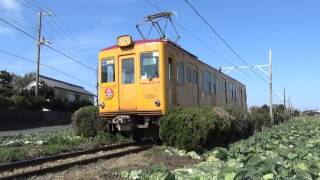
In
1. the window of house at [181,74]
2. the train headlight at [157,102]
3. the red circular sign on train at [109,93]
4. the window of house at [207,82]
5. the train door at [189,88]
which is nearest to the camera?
the train headlight at [157,102]

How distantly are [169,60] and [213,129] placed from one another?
2727 millimetres

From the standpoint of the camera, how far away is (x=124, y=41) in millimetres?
17375

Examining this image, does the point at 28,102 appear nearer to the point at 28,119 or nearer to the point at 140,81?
the point at 28,119

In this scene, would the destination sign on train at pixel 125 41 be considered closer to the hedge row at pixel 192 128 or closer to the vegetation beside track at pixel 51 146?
the hedge row at pixel 192 128

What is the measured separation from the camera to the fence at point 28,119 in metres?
44.0

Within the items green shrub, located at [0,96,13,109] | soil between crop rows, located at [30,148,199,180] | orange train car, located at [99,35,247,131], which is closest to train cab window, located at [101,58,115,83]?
orange train car, located at [99,35,247,131]

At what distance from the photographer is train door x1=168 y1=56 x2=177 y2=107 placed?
17.0m

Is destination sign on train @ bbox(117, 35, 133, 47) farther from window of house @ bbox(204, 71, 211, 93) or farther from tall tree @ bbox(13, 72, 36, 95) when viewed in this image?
tall tree @ bbox(13, 72, 36, 95)

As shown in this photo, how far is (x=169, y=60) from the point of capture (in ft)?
56.1

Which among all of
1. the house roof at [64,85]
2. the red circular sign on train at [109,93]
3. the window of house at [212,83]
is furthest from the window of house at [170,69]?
the house roof at [64,85]

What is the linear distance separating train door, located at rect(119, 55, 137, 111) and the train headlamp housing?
397 mm

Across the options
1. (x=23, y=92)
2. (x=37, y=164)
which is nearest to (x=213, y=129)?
(x=37, y=164)

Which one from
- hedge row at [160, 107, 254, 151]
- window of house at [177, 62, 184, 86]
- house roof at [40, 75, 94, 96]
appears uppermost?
house roof at [40, 75, 94, 96]

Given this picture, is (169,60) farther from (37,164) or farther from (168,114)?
(37,164)
